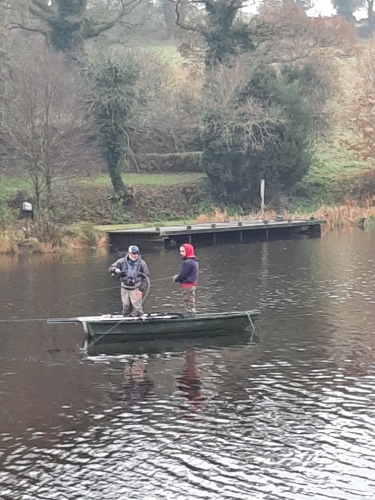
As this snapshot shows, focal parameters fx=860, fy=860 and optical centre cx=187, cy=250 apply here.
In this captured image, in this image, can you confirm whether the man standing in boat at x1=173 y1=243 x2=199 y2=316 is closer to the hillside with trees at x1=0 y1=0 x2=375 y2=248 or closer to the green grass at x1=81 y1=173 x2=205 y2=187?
the hillside with trees at x1=0 y1=0 x2=375 y2=248

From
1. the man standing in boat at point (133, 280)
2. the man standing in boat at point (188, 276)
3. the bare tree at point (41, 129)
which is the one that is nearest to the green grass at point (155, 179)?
the bare tree at point (41, 129)

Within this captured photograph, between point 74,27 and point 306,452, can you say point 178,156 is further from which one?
point 306,452

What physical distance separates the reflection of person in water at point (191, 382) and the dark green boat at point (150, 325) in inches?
51.5

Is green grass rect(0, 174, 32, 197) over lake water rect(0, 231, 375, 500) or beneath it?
over

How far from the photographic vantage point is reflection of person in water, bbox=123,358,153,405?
14.9 metres

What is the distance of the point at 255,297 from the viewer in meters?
26.3

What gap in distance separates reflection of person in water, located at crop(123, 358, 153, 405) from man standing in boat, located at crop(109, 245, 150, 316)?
1.82 m

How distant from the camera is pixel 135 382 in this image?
1585 centimetres

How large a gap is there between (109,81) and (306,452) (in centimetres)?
4103

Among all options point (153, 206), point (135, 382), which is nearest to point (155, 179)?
point (153, 206)

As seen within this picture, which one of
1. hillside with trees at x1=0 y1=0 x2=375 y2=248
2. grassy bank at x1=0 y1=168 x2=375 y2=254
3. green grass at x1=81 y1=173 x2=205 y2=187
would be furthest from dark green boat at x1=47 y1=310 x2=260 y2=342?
green grass at x1=81 y1=173 x2=205 y2=187

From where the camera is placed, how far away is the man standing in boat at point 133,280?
62.6 feet

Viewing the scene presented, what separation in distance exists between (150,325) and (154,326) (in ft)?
0.32

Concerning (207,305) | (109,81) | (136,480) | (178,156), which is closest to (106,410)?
(136,480)
